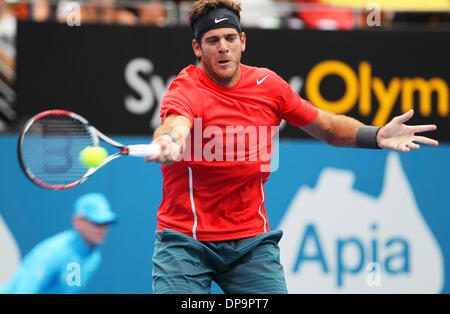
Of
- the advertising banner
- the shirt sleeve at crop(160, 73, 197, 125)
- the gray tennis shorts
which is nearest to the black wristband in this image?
the gray tennis shorts

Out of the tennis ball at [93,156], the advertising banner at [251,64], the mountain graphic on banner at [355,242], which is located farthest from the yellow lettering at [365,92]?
the tennis ball at [93,156]

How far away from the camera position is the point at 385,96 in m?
5.87

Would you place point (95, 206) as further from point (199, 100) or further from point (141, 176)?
point (199, 100)

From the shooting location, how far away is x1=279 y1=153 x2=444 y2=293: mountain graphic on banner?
18.5ft

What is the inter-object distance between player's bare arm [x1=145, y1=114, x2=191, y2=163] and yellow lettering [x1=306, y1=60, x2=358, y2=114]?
2785mm

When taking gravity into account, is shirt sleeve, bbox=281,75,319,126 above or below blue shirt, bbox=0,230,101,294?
above

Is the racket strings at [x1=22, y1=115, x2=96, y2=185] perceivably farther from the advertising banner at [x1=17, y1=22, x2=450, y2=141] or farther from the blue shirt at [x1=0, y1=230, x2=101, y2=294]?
the advertising banner at [x1=17, y1=22, x2=450, y2=141]

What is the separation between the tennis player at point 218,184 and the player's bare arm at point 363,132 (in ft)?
0.07

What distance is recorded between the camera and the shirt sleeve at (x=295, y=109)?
3734 mm

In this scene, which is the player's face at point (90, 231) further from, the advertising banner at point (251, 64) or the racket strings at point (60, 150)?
the racket strings at point (60, 150)

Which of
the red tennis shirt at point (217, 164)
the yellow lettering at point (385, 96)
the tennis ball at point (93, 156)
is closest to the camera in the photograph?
the tennis ball at point (93, 156)

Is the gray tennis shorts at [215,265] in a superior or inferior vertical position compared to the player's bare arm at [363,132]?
inferior
